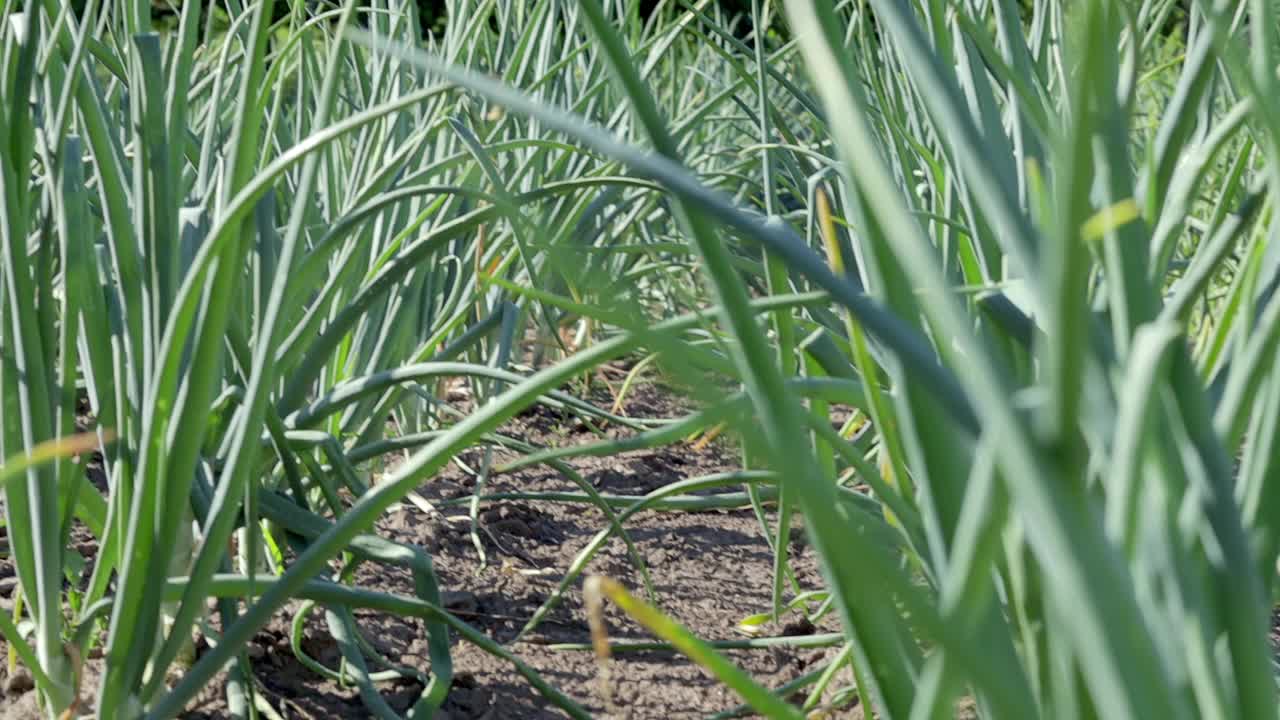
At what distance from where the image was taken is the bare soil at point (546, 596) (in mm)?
935

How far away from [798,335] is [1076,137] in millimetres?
1082

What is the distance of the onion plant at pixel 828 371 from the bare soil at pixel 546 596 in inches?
1.5

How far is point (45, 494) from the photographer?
711mm

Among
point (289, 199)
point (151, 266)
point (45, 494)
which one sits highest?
point (289, 199)

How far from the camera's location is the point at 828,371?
32.4 inches

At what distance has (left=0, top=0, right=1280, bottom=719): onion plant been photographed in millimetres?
311

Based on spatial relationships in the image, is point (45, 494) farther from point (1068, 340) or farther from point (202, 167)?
point (1068, 340)

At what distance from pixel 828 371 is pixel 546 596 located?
1.68 ft

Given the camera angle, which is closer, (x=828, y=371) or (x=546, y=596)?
(x=828, y=371)

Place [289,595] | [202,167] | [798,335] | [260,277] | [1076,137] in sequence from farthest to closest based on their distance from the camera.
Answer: [798,335] → [202,167] → [260,277] → [289,595] → [1076,137]

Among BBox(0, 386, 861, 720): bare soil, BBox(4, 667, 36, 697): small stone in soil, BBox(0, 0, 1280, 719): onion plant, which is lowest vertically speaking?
BBox(4, 667, 36, 697): small stone in soil

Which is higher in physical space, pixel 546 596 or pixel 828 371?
pixel 828 371

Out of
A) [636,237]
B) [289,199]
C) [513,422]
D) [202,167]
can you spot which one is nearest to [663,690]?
[202,167]

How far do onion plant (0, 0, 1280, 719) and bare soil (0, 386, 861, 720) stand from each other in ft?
0.13
